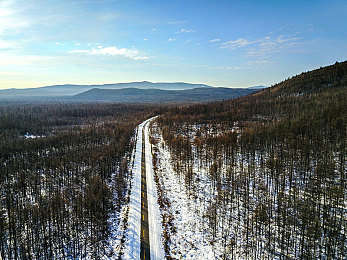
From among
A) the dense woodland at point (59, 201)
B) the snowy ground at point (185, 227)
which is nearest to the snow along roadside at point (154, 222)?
the snowy ground at point (185, 227)

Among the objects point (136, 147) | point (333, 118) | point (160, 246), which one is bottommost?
point (160, 246)

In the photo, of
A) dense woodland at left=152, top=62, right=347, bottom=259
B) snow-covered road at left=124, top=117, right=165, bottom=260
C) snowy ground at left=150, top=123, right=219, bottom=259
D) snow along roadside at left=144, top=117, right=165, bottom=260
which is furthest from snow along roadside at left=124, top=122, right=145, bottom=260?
snowy ground at left=150, top=123, right=219, bottom=259

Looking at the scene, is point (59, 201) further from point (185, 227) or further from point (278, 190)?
point (278, 190)

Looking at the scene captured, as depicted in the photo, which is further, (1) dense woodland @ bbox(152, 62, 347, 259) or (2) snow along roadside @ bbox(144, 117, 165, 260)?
(2) snow along roadside @ bbox(144, 117, 165, 260)

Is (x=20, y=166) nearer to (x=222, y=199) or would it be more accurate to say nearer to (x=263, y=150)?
(x=222, y=199)

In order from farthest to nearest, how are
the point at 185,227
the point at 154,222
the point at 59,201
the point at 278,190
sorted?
the point at 59,201
the point at 278,190
the point at 154,222
the point at 185,227

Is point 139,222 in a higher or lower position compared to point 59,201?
lower

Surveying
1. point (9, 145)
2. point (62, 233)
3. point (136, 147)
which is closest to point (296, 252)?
point (62, 233)

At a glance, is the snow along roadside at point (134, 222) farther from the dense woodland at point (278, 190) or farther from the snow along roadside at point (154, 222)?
the dense woodland at point (278, 190)

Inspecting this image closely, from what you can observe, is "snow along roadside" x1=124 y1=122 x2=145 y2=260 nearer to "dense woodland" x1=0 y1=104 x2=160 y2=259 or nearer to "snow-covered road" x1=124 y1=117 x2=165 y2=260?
"snow-covered road" x1=124 y1=117 x2=165 y2=260

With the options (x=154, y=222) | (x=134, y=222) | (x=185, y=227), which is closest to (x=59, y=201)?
(x=134, y=222)

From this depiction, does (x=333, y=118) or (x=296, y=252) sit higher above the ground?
(x=333, y=118)
